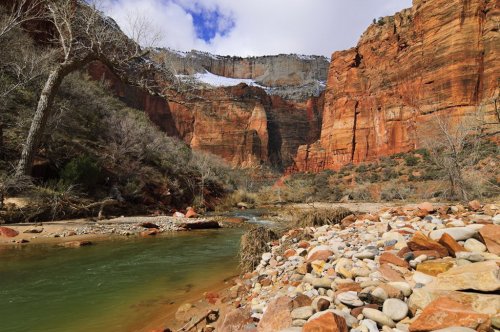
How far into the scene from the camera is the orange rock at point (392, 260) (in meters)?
3.51

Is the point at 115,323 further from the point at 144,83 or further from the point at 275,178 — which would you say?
the point at 275,178

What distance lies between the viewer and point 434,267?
127 inches

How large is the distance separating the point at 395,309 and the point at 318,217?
5.87 meters

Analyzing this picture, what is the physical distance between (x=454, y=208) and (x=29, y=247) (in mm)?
10087

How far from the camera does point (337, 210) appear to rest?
870 cm

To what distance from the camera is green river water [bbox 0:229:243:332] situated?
14.1ft

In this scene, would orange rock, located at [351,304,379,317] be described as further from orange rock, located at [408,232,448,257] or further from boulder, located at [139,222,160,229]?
boulder, located at [139,222,160,229]

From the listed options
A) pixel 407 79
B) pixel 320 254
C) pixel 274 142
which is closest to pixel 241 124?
pixel 274 142

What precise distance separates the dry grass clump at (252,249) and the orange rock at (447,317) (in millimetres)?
4101

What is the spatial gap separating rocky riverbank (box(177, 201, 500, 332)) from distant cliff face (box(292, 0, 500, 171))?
1362 inches

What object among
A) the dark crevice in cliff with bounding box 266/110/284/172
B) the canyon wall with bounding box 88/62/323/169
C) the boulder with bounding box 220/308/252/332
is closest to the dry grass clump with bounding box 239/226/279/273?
the boulder with bounding box 220/308/252/332

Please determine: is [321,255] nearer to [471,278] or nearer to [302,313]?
[302,313]

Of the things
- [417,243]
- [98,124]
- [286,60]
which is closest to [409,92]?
[98,124]

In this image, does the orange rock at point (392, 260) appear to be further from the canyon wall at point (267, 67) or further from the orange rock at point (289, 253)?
the canyon wall at point (267, 67)
